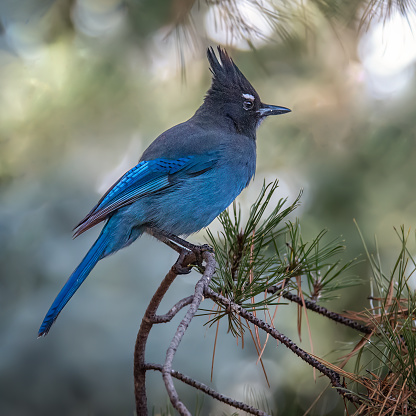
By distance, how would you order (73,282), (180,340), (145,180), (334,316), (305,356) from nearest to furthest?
(180,340) < (305,356) < (334,316) < (73,282) < (145,180)

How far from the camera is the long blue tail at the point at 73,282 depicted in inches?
73.4

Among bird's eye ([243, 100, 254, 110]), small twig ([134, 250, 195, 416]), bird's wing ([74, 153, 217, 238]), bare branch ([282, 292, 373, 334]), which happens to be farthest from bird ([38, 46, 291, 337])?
bare branch ([282, 292, 373, 334])

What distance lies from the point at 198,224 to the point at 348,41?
3.99 feet

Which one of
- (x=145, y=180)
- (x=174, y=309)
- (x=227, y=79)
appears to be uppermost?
(x=227, y=79)

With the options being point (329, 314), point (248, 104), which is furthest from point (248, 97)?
point (329, 314)

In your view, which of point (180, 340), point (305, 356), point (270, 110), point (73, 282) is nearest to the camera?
point (180, 340)

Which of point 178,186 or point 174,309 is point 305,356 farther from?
point 178,186

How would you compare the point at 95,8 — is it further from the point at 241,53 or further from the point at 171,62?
the point at 241,53

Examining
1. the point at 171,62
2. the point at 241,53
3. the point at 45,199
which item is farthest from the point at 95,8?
the point at 45,199

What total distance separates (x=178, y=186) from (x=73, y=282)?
66 cm

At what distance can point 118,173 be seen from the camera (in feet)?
10.1

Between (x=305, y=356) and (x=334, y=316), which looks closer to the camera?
(x=305, y=356)

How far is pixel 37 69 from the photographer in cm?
284

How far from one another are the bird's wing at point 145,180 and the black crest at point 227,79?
47 centimetres
